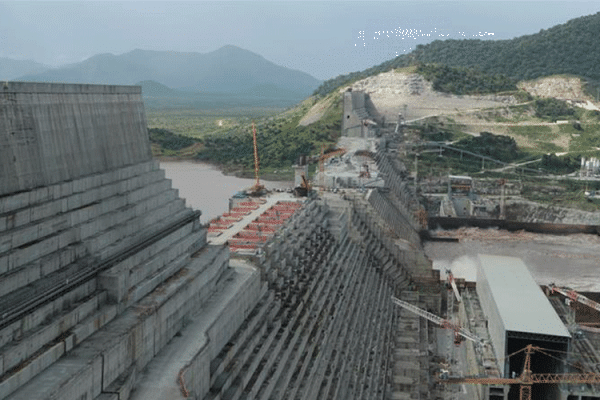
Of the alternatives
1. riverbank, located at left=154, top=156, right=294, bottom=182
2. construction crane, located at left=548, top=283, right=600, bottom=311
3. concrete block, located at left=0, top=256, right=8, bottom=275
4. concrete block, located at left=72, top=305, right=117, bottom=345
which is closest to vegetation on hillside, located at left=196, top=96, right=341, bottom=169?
riverbank, located at left=154, top=156, right=294, bottom=182

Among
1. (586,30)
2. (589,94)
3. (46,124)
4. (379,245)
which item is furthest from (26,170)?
(586,30)

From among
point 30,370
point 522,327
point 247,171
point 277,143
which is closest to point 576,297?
point 522,327

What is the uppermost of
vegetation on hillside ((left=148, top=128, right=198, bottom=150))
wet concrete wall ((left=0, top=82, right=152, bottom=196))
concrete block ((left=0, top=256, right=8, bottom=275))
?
wet concrete wall ((left=0, top=82, right=152, bottom=196))

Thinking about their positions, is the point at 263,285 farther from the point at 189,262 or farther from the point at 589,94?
the point at 589,94

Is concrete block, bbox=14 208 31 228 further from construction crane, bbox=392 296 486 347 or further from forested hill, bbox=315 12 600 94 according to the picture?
forested hill, bbox=315 12 600 94

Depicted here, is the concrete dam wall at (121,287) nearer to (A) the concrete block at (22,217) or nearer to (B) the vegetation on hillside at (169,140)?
(A) the concrete block at (22,217)

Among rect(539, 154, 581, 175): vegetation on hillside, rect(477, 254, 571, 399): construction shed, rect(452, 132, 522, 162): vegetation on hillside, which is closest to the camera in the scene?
rect(477, 254, 571, 399): construction shed

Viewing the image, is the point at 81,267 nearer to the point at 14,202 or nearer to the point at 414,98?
the point at 14,202
